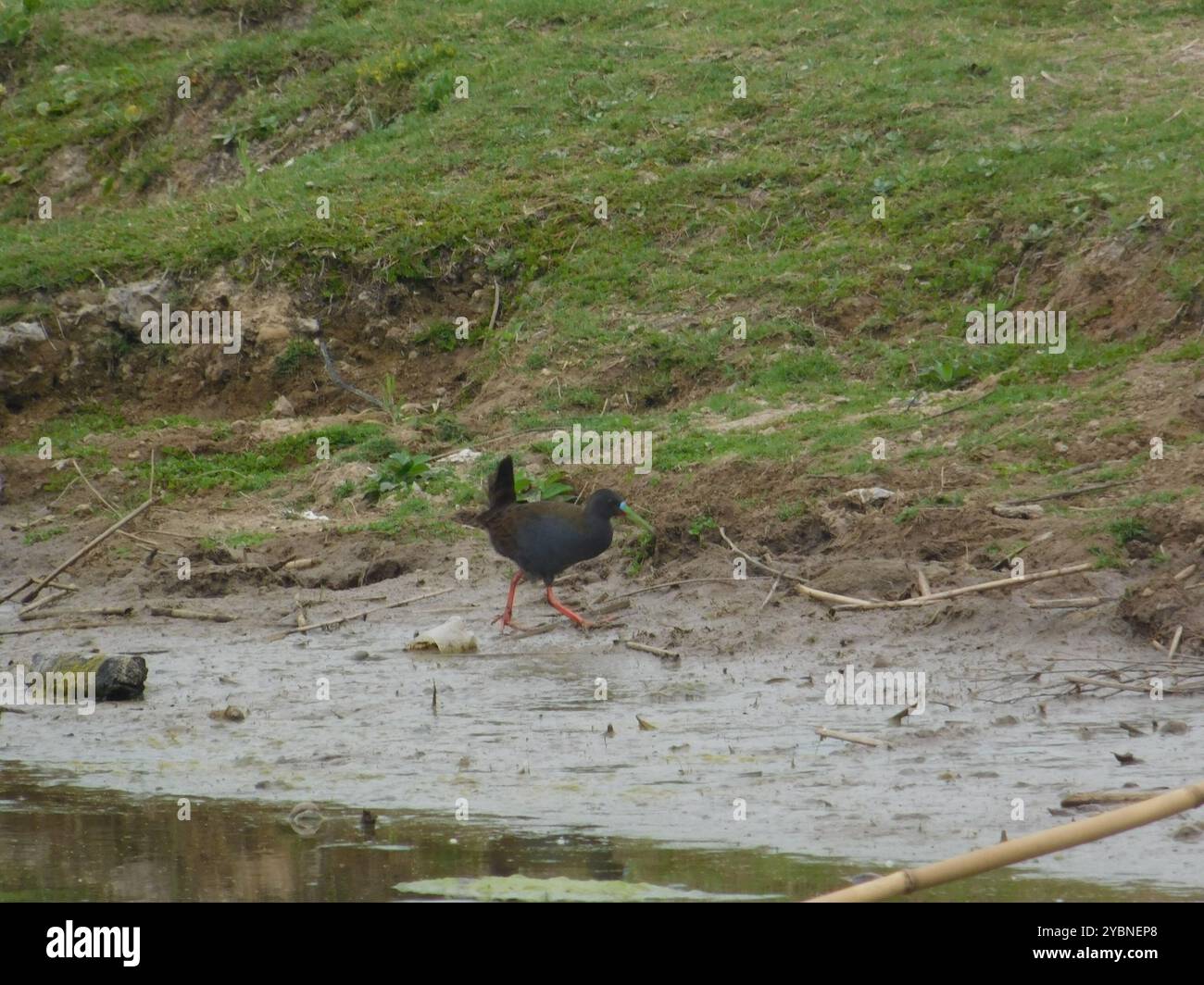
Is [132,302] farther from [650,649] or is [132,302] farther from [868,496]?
[650,649]

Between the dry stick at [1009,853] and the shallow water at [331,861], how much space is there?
101cm

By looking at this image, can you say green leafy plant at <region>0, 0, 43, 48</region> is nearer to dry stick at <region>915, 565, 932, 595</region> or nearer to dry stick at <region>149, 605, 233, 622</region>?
dry stick at <region>149, 605, 233, 622</region>

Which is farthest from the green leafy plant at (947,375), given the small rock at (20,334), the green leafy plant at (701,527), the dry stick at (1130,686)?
the small rock at (20,334)

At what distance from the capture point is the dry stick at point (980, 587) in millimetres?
9000

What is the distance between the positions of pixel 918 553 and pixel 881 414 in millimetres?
2272

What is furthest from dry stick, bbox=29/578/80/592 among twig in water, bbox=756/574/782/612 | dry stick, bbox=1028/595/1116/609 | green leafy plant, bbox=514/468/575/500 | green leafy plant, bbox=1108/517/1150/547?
green leafy plant, bbox=1108/517/1150/547

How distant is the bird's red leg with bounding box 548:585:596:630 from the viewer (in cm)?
1015

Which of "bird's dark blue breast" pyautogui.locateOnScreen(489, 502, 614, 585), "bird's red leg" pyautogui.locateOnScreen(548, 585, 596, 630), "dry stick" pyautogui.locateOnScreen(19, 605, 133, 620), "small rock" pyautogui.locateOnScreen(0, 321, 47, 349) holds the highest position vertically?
"small rock" pyautogui.locateOnScreen(0, 321, 47, 349)

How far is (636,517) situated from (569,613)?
80 centimetres

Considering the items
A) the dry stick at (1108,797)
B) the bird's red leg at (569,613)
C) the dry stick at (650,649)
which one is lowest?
the dry stick at (1108,797)

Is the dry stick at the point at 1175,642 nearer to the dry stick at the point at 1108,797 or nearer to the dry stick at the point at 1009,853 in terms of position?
the dry stick at the point at 1108,797

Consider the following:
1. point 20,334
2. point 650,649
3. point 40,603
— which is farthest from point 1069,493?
point 20,334

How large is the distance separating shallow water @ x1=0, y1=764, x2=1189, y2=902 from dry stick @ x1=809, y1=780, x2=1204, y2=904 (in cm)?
101

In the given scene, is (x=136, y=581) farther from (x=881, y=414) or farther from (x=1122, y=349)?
(x=1122, y=349)
